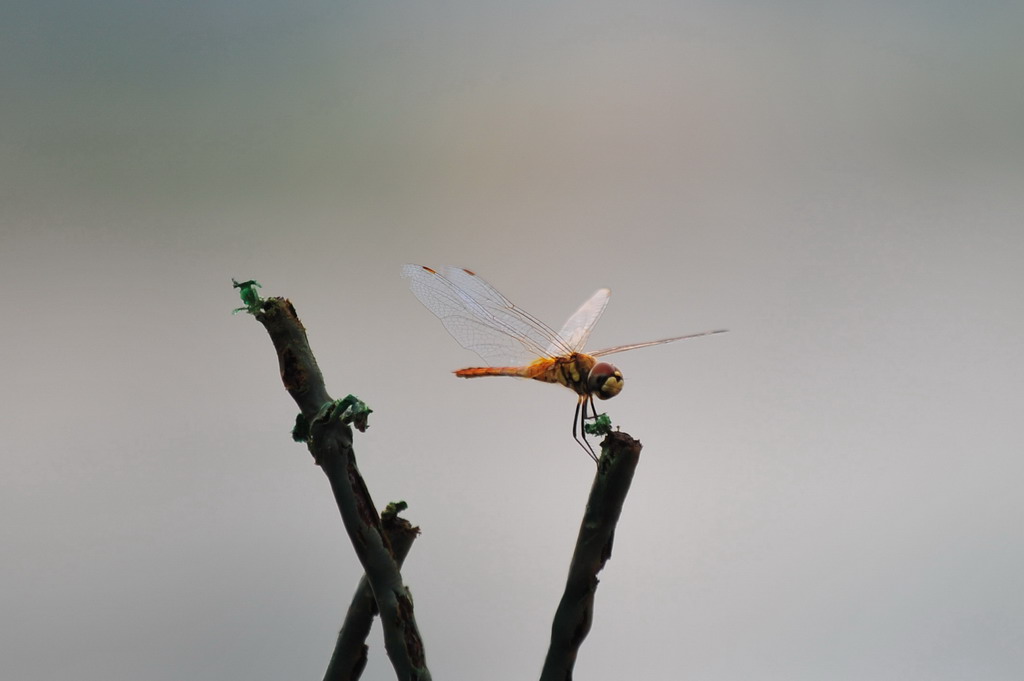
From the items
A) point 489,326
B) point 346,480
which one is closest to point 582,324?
point 489,326

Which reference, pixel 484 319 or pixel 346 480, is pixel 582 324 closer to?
pixel 484 319

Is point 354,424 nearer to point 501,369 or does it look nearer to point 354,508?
point 354,508

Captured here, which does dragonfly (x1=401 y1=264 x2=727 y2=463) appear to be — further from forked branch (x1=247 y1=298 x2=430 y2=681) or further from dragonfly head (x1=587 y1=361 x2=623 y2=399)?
forked branch (x1=247 y1=298 x2=430 y2=681)

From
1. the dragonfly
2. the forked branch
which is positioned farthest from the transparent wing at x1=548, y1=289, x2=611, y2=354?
the forked branch

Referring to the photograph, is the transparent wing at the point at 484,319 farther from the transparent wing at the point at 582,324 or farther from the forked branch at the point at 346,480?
the forked branch at the point at 346,480

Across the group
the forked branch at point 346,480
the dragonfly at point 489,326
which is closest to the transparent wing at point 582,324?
the dragonfly at point 489,326

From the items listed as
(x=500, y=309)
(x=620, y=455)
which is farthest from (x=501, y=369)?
(x=620, y=455)
